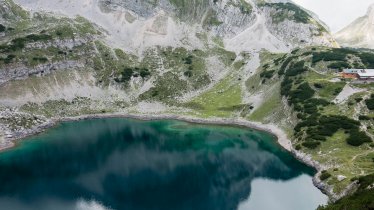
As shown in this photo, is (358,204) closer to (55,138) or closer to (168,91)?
(55,138)

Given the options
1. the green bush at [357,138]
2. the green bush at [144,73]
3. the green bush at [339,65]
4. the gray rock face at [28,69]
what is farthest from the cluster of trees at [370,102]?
the gray rock face at [28,69]

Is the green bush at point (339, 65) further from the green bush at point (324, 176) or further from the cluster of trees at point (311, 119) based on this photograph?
the green bush at point (324, 176)

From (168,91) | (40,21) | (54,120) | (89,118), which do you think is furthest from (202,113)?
(40,21)

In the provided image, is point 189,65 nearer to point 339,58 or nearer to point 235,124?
point 235,124

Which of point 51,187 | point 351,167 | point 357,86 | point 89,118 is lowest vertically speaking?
point 89,118

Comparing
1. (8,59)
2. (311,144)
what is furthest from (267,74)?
(8,59)

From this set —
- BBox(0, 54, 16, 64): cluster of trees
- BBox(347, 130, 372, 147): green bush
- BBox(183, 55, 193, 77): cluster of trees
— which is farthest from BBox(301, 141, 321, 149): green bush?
BBox(0, 54, 16, 64): cluster of trees

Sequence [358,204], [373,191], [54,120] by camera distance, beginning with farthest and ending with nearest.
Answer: [54,120], [373,191], [358,204]

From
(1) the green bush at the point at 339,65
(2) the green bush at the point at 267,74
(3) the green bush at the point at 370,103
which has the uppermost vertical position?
(1) the green bush at the point at 339,65
